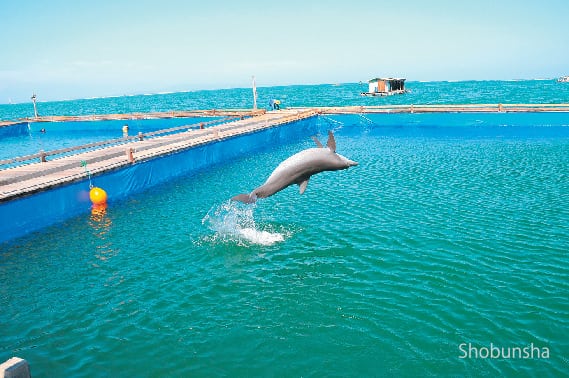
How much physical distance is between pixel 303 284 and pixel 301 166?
376 centimetres

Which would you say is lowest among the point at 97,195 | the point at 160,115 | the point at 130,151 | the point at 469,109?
the point at 97,195

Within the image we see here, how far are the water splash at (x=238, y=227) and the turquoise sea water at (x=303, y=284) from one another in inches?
4.2

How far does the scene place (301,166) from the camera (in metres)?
11.6

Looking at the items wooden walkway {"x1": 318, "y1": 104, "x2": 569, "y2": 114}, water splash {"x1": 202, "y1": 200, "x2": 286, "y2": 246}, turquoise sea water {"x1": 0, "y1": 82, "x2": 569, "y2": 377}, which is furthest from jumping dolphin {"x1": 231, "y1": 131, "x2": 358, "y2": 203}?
wooden walkway {"x1": 318, "y1": 104, "x2": 569, "y2": 114}

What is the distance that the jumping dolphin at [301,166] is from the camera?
11477 millimetres

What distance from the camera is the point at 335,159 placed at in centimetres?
1149

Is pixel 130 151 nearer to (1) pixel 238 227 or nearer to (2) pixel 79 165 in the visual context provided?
(2) pixel 79 165

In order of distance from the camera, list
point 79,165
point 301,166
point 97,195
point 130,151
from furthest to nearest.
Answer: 1. point 130,151
2. point 79,165
3. point 97,195
4. point 301,166

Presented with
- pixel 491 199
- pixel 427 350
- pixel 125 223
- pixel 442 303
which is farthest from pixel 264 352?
pixel 491 199

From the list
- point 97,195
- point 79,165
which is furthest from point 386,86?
point 97,195

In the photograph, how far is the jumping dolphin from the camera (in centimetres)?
1148

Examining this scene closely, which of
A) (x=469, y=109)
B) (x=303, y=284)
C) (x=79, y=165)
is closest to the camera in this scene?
(x=303, y=284)

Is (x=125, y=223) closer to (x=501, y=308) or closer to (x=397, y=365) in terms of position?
(x=397, y=365)

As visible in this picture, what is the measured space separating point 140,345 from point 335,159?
6.88m
